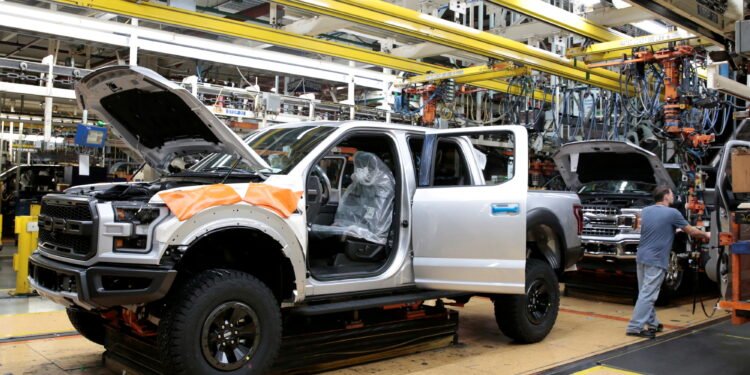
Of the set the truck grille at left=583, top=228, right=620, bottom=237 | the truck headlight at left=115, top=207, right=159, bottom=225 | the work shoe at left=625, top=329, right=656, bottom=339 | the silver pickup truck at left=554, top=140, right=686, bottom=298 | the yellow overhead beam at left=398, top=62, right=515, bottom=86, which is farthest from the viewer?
the yellow overhead beam at left=398, top=62, right=515, bottom=86

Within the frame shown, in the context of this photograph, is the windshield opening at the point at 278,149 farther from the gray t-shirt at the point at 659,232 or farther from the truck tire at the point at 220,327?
the gray t-shirt at the point at 659,232

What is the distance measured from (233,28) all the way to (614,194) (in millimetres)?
5279

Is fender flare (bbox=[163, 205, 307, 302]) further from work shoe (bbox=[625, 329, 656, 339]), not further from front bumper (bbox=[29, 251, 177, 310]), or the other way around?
work shoe (bbox=[625, 329, 656, 339])

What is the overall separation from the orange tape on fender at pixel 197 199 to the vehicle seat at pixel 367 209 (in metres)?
1.21

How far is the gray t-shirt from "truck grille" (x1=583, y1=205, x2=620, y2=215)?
5.89 feet

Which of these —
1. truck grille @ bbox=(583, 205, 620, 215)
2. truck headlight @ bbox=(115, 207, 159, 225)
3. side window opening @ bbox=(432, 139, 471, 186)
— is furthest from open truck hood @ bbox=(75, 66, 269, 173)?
truck grille @ bbox=(583, 205, 620, 215)

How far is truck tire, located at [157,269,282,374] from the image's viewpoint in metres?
3.59

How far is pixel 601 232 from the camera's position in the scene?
8047mm

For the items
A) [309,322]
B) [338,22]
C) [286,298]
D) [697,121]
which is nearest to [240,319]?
[286,298]

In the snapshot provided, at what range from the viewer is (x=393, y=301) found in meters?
4.73

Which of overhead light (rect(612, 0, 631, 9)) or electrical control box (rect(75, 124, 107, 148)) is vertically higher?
overhead light (rect(612, 0, 631, 9))

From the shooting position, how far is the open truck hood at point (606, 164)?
26.8 feet

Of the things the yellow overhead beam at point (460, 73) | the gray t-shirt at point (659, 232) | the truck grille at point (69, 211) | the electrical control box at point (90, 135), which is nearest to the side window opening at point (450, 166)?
the gray t-shirt at point (659, 232)

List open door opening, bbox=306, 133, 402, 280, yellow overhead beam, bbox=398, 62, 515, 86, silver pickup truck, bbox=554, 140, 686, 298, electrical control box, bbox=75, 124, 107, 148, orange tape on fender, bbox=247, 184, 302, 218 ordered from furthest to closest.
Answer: yellow overhead beam, bbox=398, 62, 515, 86 < silver pickup truck, bbox=554, 140, 686, 298 < electrical control box, bbox=75, 124, 107, 148 < open door opening, bbox=306, 133, 402, 280 < orange tape on fender, bbox=247, 184, 302, 218
